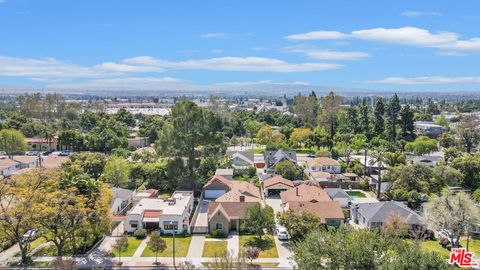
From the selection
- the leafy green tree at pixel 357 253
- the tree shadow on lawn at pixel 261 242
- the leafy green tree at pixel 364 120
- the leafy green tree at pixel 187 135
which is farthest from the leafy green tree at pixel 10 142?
the leafy green tree at pixel 364 120

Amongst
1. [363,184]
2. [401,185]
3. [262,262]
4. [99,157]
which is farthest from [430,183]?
→ [99,157]

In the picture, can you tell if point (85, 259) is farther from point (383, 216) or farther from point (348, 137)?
point (348, 137)

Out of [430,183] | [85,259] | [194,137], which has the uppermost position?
[194,137]

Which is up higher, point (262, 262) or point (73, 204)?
point (73, 204)

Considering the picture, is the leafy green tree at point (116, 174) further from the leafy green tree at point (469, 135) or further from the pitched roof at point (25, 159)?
the leafy green tree at point (469, 135)

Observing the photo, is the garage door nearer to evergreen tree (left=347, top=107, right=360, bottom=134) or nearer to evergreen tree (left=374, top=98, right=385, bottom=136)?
evergreen tree (left=347, top=107, right=360, bottom=134)

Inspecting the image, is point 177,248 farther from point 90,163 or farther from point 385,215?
point 90,163
